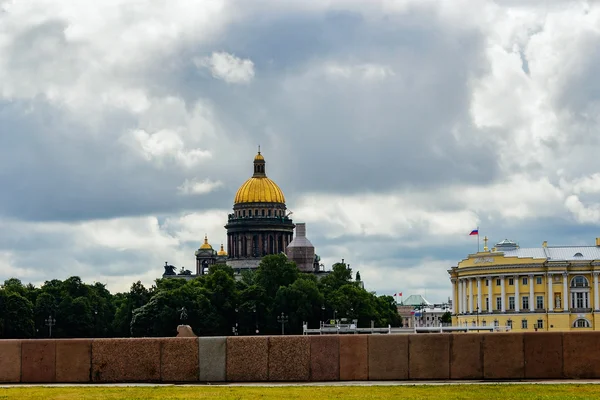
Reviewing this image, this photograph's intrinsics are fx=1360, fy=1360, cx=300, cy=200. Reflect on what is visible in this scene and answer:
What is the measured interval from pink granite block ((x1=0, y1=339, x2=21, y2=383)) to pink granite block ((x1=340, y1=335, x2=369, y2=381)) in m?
8.31

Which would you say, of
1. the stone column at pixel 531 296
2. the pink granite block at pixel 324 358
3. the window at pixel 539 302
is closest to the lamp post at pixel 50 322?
the stone column at pixel 531 296

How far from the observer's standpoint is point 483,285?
144750 millimetres

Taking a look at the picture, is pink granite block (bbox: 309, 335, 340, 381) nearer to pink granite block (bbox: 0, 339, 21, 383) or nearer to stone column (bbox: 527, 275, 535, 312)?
pink granite block (bbox: 0, 339, 21, 383)

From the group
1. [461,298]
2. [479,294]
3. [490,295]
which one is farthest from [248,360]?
[461,298]

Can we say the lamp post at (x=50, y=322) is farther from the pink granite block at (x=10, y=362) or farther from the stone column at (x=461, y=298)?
the pink granite block at (x=10, y=362)

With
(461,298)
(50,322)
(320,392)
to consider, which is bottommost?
(320,392)

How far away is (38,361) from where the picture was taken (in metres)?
34.8

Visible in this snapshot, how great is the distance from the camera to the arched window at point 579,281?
140 m

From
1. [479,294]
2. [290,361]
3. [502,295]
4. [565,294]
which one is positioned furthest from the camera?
[479,294]

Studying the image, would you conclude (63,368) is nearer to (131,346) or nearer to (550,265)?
(131,346)

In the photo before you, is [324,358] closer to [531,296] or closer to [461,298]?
[531,296]

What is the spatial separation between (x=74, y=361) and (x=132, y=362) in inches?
59.8

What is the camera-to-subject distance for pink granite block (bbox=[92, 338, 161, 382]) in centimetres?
3434

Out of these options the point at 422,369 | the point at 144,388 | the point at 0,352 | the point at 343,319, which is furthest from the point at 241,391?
the point at 343,319
